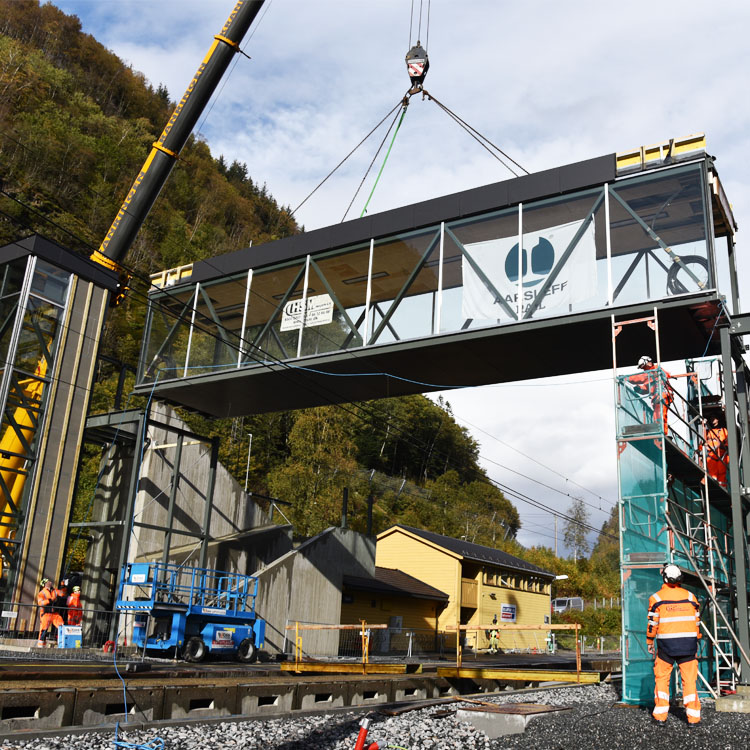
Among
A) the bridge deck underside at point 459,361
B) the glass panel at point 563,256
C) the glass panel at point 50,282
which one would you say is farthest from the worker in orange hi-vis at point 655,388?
the glass panel at point 50,282

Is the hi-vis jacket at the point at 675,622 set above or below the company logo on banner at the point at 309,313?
below

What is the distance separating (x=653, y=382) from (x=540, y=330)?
3319 millimetres

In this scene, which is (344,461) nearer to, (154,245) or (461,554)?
(461,554)

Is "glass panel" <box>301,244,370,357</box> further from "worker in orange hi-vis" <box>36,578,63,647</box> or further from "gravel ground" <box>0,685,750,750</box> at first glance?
"gravel ground" <box>0,685,750,750</box>

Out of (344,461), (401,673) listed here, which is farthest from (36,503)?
(344,461)

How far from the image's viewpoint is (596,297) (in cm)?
1680

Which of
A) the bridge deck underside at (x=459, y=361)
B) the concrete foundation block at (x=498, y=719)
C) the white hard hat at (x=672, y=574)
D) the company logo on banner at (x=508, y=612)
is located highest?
the bridge deck underside at (x=459, y=361)

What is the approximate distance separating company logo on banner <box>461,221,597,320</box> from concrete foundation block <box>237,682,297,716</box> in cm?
952

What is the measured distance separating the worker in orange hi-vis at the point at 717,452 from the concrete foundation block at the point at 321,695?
9836mm

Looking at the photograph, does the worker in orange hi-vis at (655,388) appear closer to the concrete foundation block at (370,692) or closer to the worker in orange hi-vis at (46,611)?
the concrete foundation block at (370,692)

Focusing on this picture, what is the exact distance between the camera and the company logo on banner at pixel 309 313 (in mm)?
20484

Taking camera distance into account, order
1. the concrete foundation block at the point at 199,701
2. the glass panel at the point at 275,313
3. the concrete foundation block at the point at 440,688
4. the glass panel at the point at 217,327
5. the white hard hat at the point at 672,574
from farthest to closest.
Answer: the glass panel at the point at 217,327 → the glass panel at the point at 275,313 → the concrete foundation block at the point at 440,688 → the concrete foundation block at the point at 199,701 → the white hard hat at the point at 672,574

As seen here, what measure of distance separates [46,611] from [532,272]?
14974mm

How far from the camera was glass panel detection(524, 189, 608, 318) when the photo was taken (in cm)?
1703
